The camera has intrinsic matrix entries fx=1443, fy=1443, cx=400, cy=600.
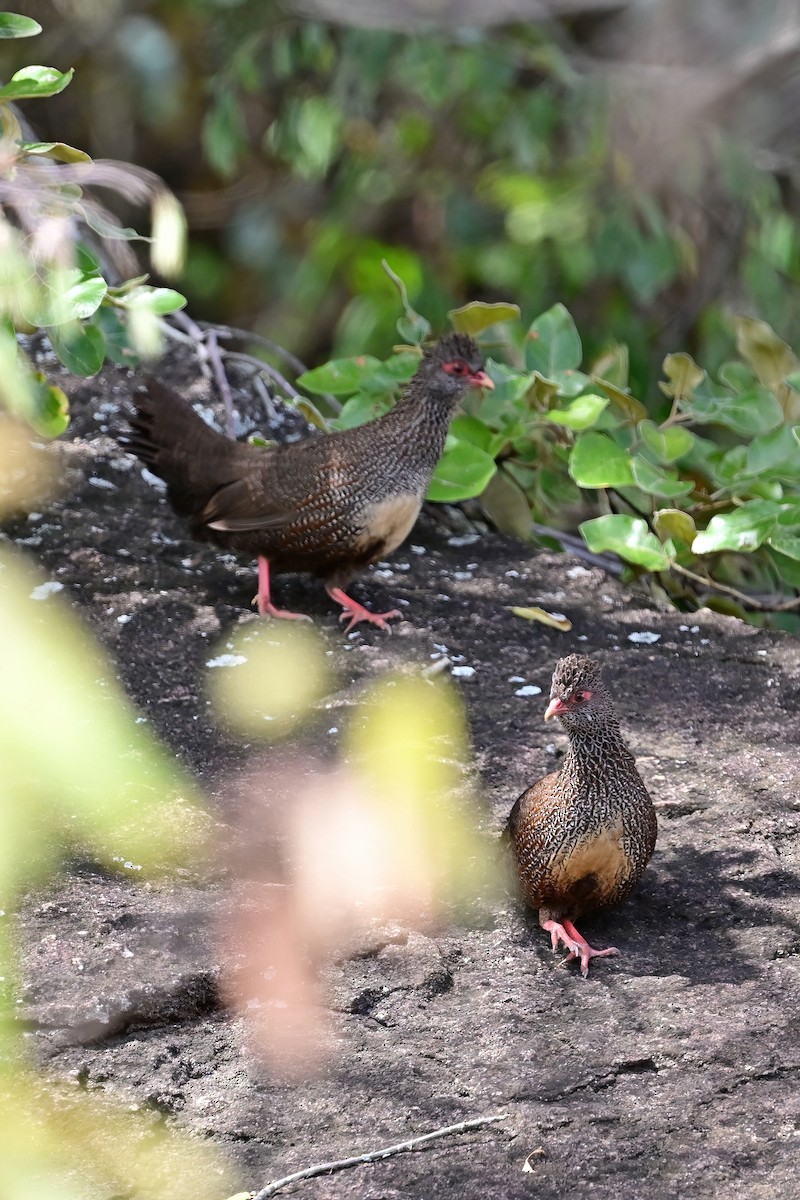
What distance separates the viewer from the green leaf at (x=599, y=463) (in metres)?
4.87

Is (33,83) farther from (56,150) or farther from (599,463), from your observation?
(599,463)

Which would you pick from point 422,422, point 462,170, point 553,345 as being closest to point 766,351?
point 553,345

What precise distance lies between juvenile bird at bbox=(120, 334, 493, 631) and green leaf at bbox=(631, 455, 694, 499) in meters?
0.59

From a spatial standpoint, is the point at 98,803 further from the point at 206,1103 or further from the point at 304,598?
the point at 304,598

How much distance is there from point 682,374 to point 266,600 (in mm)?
1808

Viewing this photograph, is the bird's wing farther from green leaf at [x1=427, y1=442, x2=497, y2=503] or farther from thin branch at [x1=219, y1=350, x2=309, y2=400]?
thin branch at [x1=219, y1=350, x2=309, y2=400]

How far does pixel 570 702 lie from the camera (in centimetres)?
332

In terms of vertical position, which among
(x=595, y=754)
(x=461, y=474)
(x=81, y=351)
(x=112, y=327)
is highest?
(x=81, y=351)

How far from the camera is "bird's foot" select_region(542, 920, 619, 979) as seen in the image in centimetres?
310

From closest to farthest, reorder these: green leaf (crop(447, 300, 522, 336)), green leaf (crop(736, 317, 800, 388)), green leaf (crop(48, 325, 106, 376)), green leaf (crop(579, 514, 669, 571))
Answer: green leaf (crop(48, 325, 106, 376)), green leaf (crop(579, 514, 669, 571)), green leaf (crop(447, 300, 522, 336)), green leaf (crop(736, 317, 800, 388))

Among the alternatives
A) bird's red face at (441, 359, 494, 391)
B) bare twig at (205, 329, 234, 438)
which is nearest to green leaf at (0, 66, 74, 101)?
bird's red face at (441, 359, 494, 391)

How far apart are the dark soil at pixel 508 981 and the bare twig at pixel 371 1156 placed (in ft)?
0.06

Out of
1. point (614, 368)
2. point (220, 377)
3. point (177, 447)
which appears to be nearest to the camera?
point (177, 447)

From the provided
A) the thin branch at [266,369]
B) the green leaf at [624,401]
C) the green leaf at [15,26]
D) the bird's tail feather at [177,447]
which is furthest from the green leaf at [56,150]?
the green leaf at [624,401]
